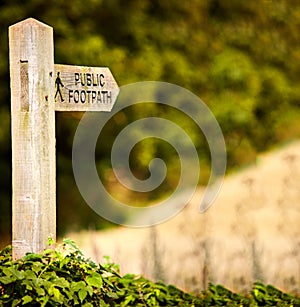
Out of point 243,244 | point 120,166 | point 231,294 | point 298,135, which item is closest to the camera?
point 231,294

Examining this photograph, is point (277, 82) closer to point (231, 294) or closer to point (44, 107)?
point (231, 294)

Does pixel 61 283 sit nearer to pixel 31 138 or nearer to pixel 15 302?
pixel 15 302

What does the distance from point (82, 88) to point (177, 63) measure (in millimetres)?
3030

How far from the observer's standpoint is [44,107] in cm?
372

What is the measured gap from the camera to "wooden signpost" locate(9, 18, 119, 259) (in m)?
3.69

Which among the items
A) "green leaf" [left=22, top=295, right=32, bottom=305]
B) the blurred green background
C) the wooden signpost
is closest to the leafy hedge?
"green leaf" [left=22, top=295, right=32, bottom=305]

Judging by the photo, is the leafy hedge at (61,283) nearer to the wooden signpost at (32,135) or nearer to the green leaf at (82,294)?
the green leaf at (82,294)

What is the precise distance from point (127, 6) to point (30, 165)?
11.3ft

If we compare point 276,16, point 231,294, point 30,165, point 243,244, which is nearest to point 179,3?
point 276,16

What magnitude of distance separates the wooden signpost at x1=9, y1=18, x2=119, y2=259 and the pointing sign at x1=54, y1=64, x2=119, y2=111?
7 centimetres

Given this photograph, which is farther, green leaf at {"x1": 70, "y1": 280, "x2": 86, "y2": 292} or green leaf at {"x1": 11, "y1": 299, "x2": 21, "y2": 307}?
green leaf at {"x1": 70, "y1": 280, "x2": 86, "y2": 292}

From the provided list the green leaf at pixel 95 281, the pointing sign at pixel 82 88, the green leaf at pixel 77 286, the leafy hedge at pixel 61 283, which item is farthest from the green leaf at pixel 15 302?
the pointing sign at pixel 82 88

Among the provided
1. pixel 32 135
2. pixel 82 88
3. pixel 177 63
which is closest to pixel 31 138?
pixel 32 135

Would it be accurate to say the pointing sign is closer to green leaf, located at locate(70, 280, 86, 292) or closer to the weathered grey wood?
the weathered grey wood
